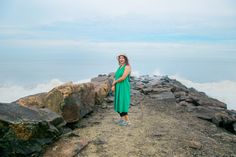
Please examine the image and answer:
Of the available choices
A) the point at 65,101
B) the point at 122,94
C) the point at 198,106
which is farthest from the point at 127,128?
the point at 198,106

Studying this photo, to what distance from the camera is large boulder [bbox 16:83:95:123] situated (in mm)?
11977

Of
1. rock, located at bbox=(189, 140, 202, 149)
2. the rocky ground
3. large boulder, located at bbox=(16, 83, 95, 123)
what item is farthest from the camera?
large boulder, located at bbox=(16, 83, 95, 123)

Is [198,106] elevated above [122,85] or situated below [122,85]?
below

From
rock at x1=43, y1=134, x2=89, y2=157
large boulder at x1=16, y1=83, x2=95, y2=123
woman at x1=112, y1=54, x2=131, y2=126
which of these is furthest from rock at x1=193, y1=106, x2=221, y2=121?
rock at x1=43, y1=134, x2=89, y2=157

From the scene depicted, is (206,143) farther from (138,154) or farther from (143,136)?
(138,154)

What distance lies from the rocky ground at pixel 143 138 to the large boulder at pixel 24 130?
0.35 m

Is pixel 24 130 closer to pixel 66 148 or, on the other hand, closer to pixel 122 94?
pixel 66 148

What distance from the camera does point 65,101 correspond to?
39.3ft

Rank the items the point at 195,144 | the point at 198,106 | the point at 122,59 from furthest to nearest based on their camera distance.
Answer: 1. the point at 198,106
2. the point at 122,59
3. the point at 195,144

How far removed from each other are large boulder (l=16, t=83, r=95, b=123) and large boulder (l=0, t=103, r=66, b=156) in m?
1.50

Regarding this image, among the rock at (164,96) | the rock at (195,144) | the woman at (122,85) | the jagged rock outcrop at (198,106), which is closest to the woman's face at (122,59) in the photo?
the woman at (122,85)

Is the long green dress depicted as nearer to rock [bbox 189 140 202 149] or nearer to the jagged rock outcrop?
rock [bbox 189 140 202 149]

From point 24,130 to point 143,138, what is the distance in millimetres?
3743

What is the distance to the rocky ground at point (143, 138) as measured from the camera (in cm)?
966
